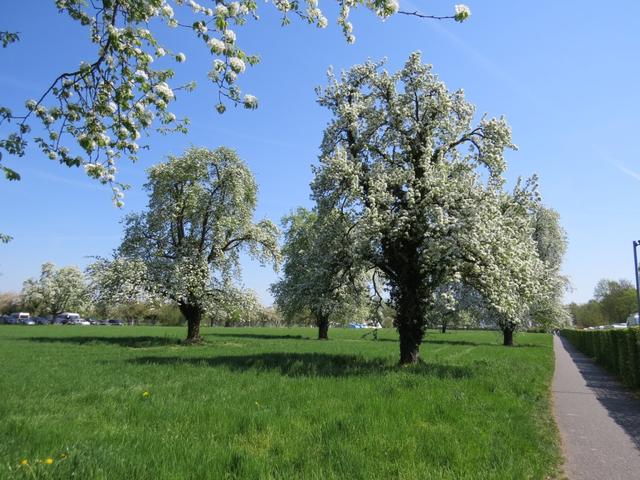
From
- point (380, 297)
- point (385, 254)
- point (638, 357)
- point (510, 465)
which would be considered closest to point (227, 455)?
point (510, 465)

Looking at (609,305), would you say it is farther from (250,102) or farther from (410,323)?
(250,102)

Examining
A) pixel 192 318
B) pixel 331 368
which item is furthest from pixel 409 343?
Result: pixel 192 318

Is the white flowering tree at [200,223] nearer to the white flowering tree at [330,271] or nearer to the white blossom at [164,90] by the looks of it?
the white flowering tree at [330,271]

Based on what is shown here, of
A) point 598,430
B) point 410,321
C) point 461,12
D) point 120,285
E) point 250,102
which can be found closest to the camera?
point 461,12

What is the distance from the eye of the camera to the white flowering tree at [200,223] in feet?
104

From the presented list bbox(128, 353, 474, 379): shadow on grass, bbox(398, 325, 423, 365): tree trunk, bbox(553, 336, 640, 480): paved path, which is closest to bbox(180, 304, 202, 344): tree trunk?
bbox(128, 353, 474, 379): shadow on grass

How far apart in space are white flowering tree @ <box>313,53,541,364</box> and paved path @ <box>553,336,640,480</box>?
12.2 ft

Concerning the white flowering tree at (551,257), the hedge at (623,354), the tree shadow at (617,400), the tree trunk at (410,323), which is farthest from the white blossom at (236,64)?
the white flowering tree at (551,257)

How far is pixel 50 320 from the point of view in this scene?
116 metres

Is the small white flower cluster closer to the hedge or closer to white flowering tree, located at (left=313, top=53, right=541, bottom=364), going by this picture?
white flowering tree, located at (left=313, top=53, right=541, bottom=364)

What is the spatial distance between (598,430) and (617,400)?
5266 mm

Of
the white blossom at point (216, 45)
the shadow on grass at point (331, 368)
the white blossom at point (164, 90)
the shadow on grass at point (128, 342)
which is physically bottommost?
the shadow on grass at point (128, 342)

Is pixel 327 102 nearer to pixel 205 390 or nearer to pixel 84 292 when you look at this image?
pixel 205 390

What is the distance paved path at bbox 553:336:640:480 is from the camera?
22.4 ft
